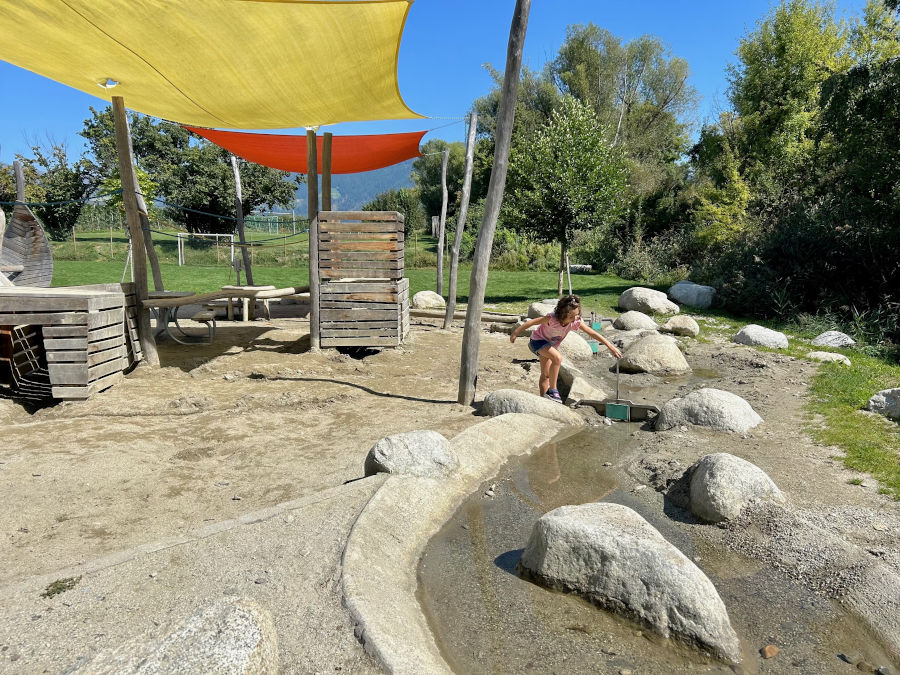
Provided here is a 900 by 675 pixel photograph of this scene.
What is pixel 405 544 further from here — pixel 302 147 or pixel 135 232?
pixel 302 147

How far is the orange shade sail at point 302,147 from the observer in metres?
11.5

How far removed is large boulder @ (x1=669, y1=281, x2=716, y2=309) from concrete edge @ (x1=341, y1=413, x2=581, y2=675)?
40.1ft

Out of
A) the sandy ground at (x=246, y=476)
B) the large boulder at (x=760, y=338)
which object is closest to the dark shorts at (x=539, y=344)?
the sandy ground at (x=246, y=476)

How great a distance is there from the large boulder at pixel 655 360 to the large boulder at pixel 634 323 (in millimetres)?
3079

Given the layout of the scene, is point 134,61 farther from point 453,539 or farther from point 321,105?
point 453,539

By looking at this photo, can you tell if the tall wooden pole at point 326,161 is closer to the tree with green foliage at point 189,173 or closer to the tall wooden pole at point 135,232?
the tall wooden pole at point 135,232

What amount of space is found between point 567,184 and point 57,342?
47.4 ft

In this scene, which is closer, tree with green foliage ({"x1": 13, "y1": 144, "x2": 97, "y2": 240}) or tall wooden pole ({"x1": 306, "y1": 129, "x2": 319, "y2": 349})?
tall wooden pole ({"x1": 306, "y1": 129, "x2": 319, "y2": 349})

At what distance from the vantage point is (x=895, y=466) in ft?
15.8

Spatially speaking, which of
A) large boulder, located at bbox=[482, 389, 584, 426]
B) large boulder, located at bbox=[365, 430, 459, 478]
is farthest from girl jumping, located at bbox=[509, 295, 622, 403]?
large boulder, located at bbox=[365, 430, 459, 478]

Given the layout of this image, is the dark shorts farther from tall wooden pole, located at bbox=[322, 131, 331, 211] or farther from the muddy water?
tall wooden pole, located at bbox=[322, 131, 331, 211]

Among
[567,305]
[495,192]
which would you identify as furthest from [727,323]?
[495,192]

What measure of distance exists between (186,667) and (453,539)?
208cm

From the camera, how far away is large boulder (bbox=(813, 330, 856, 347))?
10.9m
